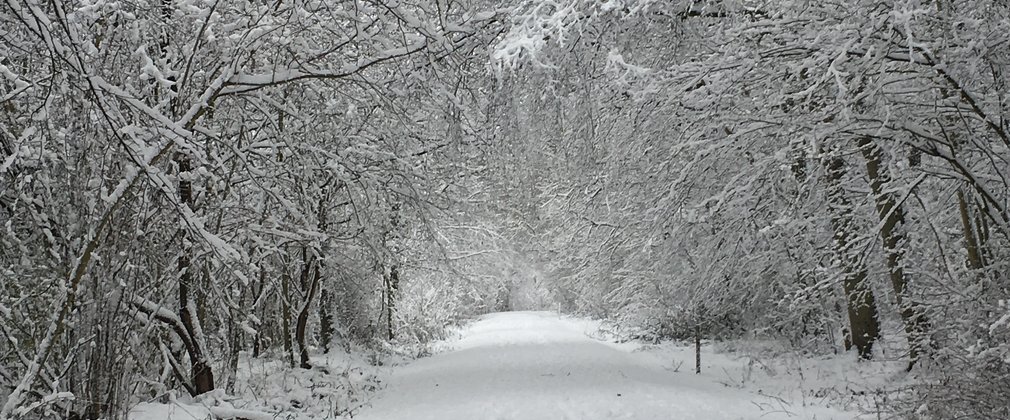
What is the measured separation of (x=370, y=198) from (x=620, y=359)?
8.25 meters

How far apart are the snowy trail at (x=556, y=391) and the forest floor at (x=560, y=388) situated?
0.02 m

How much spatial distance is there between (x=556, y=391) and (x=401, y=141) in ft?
13.6

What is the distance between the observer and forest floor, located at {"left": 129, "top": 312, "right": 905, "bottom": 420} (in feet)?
25.4

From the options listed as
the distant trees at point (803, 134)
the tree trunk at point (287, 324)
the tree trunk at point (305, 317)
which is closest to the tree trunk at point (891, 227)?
the distant trees at point (803, 134)

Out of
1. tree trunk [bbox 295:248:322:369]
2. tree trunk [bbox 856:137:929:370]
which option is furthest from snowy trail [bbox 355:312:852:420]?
tree trunk [bbox 856:137:929:370]

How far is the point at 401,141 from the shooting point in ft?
27.0

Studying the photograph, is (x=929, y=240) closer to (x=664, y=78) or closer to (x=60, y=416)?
(x=664, y=78)

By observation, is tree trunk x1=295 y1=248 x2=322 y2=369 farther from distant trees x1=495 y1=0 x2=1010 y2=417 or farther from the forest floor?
distant trees x1=495 y1=0 x2=1010 y2=417

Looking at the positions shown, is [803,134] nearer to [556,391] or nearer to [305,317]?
[556,391]

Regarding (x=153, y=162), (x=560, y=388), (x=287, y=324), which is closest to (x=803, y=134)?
(x=153, y=162)

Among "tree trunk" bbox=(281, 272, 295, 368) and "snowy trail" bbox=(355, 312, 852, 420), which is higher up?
"tree trunk" bbox=(281, 272, 295, 368)

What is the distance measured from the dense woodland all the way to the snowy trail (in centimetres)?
181

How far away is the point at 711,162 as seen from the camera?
7.71m

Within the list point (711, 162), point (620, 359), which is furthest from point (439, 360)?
point (711, 162)
